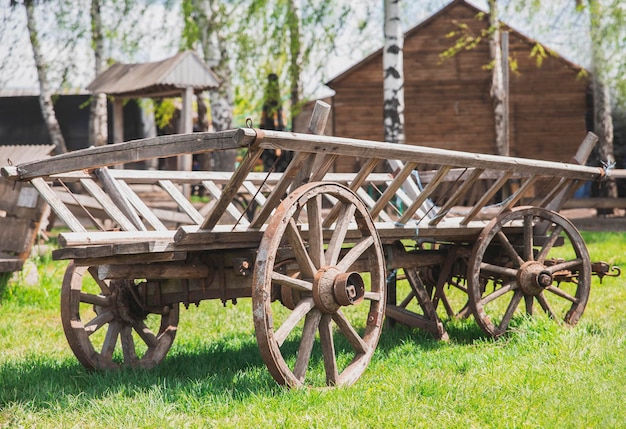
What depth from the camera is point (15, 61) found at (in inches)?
700

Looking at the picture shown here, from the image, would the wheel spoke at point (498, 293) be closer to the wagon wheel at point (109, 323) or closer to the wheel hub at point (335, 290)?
the wheel hub at point (335, 290)

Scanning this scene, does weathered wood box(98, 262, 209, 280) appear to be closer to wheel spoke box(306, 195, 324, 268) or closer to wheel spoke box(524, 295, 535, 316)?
wheel spoke box(306, 195, 324, 268)

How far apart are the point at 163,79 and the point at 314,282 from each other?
8123 millimetres

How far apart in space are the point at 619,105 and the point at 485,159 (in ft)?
61.5

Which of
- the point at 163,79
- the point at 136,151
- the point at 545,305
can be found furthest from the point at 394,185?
the point at 163,79

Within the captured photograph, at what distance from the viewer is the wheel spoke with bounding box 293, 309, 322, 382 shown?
4.09 metres

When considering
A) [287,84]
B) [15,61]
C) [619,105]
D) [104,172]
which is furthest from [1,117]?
[104,172]

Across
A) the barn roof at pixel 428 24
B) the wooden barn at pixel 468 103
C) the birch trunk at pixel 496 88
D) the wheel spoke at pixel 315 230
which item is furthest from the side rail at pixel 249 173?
the wooden barn at pixel 468 103

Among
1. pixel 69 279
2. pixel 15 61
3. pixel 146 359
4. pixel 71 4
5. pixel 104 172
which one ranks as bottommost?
pixel 146 359

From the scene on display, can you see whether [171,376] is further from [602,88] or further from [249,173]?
[602,88]

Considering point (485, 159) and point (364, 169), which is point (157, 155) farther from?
point (485, 159)

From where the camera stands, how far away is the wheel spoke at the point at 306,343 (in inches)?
161

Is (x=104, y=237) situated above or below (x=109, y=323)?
above

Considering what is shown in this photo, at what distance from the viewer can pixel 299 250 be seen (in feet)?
13.6
